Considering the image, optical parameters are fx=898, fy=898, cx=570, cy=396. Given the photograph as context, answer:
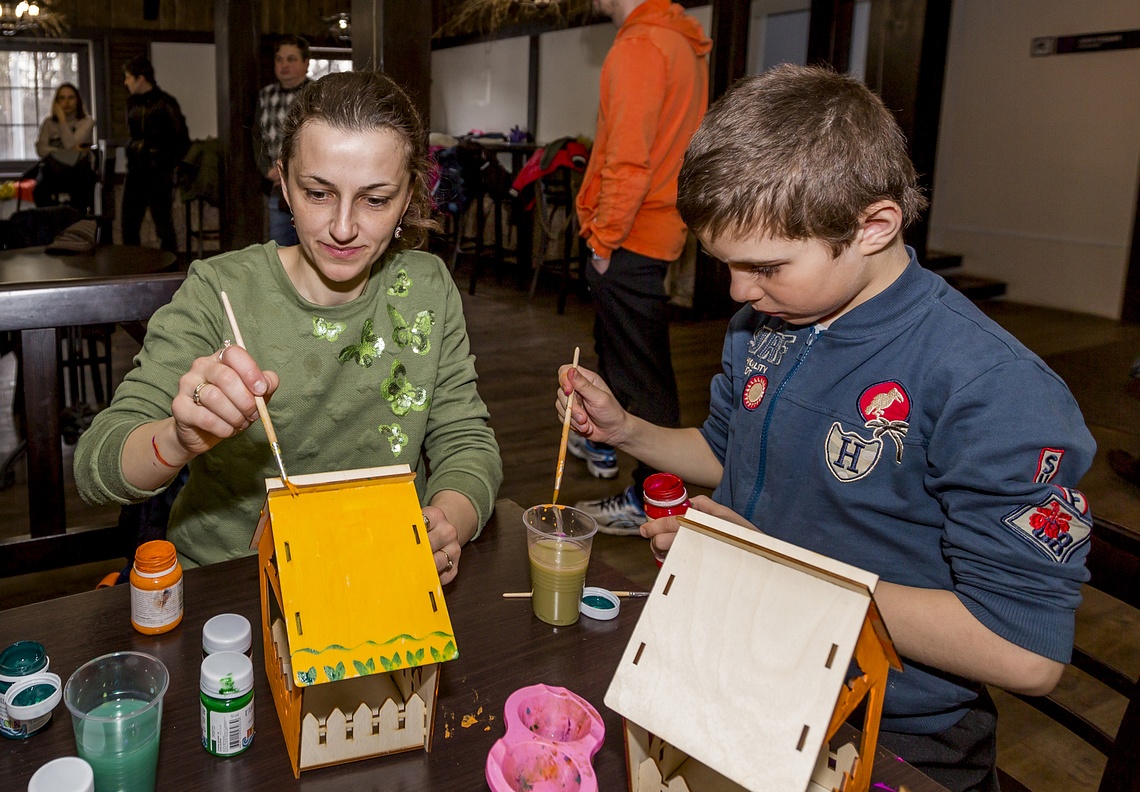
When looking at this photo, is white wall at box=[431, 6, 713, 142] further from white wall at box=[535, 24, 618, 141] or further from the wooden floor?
the wooden floor

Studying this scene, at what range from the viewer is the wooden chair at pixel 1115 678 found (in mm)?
873

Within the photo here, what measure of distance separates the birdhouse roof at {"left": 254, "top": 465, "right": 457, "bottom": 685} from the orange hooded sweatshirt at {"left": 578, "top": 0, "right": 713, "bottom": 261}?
2281mm

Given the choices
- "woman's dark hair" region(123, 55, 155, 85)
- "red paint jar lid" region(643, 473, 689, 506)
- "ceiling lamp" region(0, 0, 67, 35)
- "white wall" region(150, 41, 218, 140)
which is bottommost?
"red paint jar lid" region(643, 473, 689, 506)

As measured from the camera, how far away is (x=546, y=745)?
75cm

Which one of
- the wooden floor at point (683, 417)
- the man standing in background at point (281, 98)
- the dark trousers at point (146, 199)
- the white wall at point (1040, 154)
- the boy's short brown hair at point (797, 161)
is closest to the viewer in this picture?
the boy's short brown hair at point (797, 161)

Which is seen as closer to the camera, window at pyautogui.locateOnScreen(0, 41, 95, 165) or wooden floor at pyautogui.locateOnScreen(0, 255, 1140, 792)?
wooden floor at pyautogui.locateOnScreen(0, 255, 1140, 792)

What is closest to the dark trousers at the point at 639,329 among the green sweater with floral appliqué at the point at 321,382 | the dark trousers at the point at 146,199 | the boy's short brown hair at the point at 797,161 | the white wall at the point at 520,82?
the green sweater with floral appliqué at the point at 321,382

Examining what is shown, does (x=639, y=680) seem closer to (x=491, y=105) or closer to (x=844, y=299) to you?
(x=844, y=299)

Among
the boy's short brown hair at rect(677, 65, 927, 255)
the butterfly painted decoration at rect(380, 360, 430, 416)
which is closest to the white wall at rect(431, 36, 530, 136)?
the butterfly painted decoration at rect(380, 360, 430, 416)

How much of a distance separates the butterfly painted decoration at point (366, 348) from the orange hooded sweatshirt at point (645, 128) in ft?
5.68

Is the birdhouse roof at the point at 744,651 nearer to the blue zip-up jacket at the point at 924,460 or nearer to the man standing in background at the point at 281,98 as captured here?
the blue zip-up jacket at the point at 924,460

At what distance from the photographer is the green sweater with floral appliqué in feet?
4.35

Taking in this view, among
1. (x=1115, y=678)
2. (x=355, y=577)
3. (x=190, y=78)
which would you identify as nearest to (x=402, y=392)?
(x=355, y=577)

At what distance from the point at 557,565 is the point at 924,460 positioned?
1.47ft
